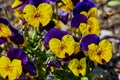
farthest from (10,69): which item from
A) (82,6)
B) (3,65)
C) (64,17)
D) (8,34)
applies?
(64,17)

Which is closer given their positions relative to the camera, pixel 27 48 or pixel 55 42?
pixel 55 42

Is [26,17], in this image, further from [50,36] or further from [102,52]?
[102,52]

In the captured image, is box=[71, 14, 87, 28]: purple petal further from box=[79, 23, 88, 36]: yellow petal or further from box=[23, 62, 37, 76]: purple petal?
box=[23, 62, 37, 76]: purple petal

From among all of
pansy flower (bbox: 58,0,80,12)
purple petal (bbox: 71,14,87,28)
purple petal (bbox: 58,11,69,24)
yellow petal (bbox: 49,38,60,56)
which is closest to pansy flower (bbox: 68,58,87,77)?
yellow petal (bbox: 49,38,60,56)

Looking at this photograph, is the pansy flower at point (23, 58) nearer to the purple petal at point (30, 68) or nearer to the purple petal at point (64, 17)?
the purple petal at point (30, 68)

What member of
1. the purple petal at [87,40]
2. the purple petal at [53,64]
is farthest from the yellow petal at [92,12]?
the purple petal at [53,64]

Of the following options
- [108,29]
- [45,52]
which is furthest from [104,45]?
[108,29]

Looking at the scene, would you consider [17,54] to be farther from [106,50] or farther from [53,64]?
[106,50]
